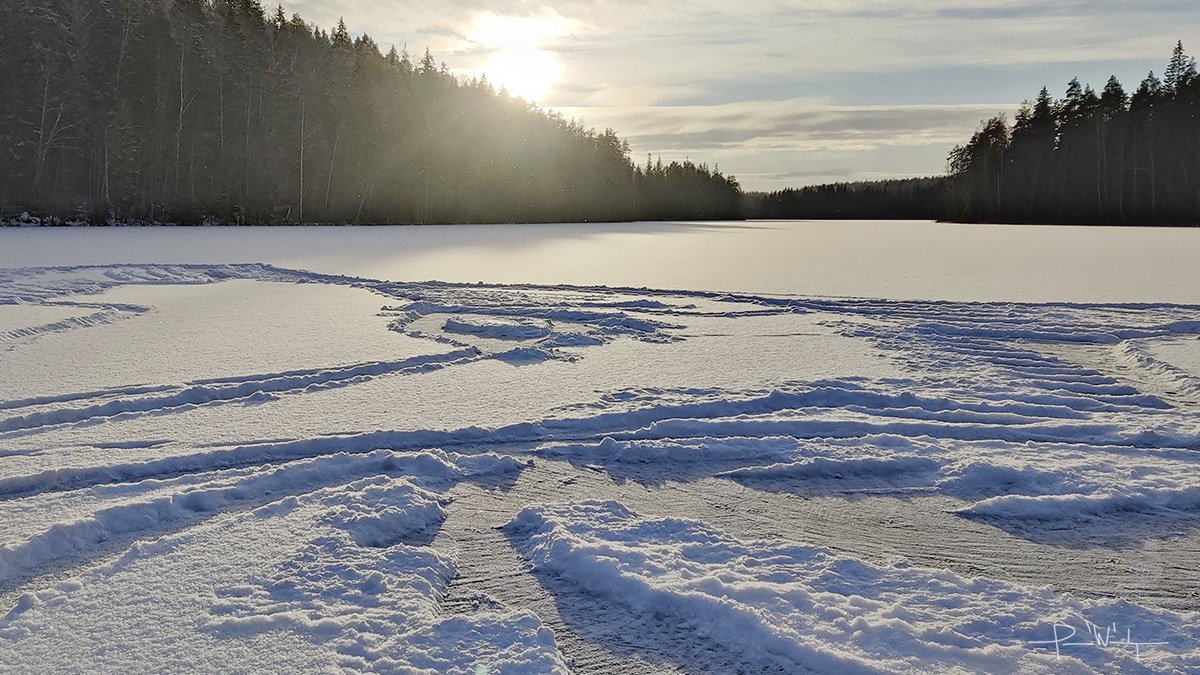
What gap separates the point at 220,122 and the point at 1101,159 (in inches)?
1890

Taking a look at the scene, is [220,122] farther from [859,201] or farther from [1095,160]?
[859,201]

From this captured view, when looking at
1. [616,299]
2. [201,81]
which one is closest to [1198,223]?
[616,299]

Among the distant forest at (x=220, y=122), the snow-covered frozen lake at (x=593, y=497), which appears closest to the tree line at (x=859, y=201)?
the distant forest at (x=220, y=122)

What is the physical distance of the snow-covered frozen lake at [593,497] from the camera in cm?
204

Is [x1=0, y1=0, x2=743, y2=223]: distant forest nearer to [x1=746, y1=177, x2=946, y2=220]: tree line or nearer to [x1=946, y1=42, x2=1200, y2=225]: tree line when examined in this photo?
[x1=946, y1=42, x2=1200, y2=225]: tree line

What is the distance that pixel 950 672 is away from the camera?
189cm

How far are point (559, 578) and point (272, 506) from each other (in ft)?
3.85

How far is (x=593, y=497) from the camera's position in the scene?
3.10 m

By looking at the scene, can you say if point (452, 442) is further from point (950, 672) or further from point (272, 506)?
point (950, 672)
